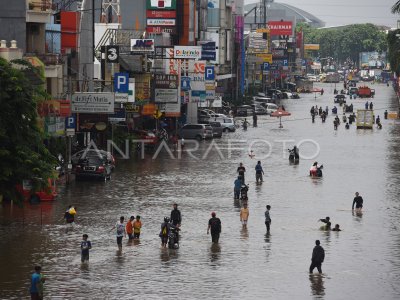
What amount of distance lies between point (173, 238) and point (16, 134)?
590 centimetres

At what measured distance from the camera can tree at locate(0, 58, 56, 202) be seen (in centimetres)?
3719

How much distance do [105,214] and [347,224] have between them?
912 centimetres

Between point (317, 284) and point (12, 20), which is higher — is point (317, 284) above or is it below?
below

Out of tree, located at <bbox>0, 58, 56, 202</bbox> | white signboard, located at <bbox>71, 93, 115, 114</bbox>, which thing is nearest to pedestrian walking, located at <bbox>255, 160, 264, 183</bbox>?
white signboard, located at <bbox>71, 93, 115, 114</bbox>

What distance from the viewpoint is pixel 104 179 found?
191 ft

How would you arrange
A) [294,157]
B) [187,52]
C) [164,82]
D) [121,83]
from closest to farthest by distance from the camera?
[294,157] < [121,83] < [164,82] < [187,52]

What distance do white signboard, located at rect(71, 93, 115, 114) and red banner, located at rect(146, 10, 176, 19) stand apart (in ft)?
139

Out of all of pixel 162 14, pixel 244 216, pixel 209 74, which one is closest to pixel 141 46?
pixel 162 14

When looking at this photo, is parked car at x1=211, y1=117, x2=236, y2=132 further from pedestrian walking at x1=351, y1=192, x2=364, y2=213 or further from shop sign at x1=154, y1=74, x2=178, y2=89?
pedestrian walking at x1=351, y1=192, x2=364, y2=213

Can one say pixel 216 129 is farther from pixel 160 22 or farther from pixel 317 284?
pixel 317 284

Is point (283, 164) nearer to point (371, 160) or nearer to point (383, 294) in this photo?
point (371, 160)

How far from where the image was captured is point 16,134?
1481 inches

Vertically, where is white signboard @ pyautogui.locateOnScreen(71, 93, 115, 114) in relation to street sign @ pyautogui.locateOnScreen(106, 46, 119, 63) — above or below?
below

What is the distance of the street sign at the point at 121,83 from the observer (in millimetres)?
70750
